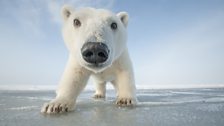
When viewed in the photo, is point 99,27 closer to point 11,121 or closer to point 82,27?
point 82,27

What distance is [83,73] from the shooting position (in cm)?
448

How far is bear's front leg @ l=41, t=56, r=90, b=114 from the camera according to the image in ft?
11.5

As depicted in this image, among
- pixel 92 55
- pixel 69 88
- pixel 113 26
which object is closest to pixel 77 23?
pixel 113 26

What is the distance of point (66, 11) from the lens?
4.87 m

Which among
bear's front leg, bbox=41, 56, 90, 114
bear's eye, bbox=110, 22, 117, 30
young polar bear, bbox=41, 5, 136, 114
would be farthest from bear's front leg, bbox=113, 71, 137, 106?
bear's eye, bbox=110, 22, 117, 30

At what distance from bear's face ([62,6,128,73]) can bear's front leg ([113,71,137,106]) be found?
0.35m

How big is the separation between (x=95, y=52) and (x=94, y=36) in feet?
0.76

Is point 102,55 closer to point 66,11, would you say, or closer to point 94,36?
point 94,36

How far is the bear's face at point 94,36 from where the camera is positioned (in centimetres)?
320

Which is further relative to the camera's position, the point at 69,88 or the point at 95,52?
the point at 69,88

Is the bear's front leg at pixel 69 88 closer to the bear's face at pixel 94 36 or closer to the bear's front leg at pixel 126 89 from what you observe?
the bear's face at pixel 94 36

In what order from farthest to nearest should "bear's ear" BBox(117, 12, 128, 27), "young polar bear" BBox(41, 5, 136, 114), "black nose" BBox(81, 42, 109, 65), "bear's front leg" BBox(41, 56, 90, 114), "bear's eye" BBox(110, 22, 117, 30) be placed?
1. "bear's ear" BBox(117, 12, 128, 27)
2. "bear's eye" BBox(110, 22, 117, 30)
3. "bear's front leg" BBox(41, 56, 90, 114)
4. "young polar bear" BBox(41, 5, 136, 114)
5. "black nose" BBox(81, 42, 109, 65)

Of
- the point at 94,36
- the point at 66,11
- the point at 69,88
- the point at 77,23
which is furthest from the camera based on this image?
the point at 66,11

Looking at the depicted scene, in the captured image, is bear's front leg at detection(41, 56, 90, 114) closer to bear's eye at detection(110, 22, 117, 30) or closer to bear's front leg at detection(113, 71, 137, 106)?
bear's front leg at detection(113, 71, 137, 106)
